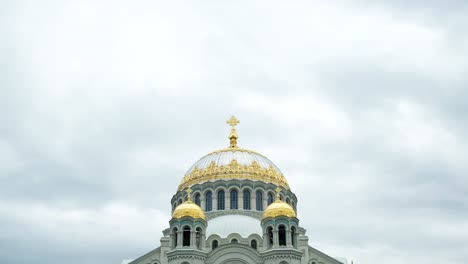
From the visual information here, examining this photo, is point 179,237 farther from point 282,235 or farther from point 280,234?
point 282,235

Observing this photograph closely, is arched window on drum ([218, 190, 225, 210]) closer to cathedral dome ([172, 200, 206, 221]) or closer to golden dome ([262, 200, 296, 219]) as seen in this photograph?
cathedral dome ([172, 200, 206, 221])

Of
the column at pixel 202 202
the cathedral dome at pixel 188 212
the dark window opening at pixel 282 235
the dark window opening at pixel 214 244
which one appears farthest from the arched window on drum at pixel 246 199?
the dark window opening at pixel 282 235

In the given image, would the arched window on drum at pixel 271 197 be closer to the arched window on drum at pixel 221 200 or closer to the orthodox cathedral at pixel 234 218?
the orthodox cathedral at pixel 234 218

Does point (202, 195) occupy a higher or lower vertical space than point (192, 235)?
higher

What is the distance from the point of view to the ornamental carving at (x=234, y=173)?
45.4 m

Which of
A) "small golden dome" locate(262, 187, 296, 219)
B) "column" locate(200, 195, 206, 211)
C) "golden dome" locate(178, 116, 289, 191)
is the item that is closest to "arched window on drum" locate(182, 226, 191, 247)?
"small golden dome" locate(262, 187, 296, 219)

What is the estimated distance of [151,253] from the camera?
40062mm

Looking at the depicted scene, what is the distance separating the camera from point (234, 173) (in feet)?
149

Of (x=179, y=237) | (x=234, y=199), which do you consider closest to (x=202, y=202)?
(x=234, y=199)

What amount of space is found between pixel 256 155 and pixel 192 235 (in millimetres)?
13552

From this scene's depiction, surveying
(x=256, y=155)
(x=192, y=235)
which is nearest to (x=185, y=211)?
(x=192, y=235)

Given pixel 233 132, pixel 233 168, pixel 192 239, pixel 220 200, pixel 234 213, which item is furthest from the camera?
pixel 233 132

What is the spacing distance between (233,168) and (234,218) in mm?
5464

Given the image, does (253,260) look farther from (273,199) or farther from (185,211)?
(273,199)
